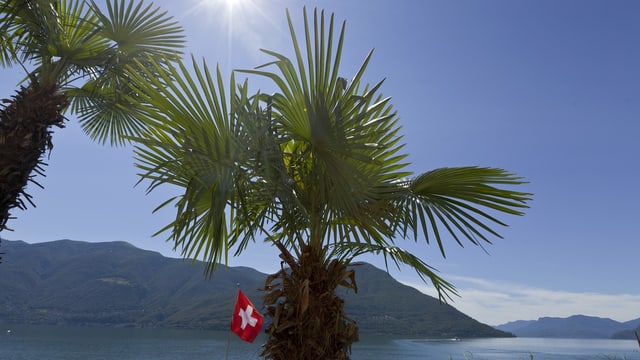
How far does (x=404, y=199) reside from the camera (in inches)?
183

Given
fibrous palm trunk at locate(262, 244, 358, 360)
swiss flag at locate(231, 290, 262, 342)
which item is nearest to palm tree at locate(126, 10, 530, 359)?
fibrous palm trunk at locate(262, 244, 358, 360)

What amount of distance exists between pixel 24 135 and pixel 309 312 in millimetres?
3931

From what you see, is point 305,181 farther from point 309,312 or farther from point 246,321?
point 246,321

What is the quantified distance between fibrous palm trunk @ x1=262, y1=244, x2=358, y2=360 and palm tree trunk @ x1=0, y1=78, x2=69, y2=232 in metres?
3.05

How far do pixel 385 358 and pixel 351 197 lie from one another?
121065 mm

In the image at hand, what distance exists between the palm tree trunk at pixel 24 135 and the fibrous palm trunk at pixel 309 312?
3052 mm

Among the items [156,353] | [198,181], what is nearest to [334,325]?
[198,181]

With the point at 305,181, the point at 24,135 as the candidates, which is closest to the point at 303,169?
the point at 305,181

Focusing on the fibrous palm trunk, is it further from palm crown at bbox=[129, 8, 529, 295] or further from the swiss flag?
the swiss flag

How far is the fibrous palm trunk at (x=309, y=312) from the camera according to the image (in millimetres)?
3979

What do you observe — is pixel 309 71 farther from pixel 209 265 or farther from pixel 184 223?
pixel 209 265

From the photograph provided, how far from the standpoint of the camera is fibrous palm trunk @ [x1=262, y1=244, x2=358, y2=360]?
398 cm

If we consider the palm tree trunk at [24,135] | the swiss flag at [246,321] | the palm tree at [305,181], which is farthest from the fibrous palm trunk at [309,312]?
the swiss flag at [246,321]

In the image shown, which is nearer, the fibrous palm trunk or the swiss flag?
the fibrous palm trunk
